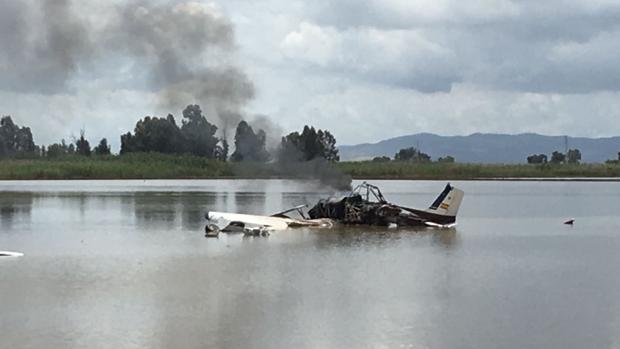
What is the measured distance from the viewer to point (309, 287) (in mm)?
22125

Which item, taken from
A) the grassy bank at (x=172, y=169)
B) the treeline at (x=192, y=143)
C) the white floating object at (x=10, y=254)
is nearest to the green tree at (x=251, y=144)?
the treeline at (x=192, y=143)

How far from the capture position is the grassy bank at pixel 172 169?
97.9 m

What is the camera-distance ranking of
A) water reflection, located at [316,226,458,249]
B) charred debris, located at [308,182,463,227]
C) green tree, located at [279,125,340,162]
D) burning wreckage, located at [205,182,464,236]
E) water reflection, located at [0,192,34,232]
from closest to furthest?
1. water reflection, located at [316,226,458,249]
2. burning wreckage, located at [205,182,464,236]
3. charred debris, located at [308,182,463,227]
4. water reflection, located at [0,192,34,232]
5. green tree, located at [279,125,340,162]

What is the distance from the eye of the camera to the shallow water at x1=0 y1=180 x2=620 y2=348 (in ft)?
54.4

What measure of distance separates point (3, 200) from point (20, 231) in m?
25.3

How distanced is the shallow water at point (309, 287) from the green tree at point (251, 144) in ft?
39.3

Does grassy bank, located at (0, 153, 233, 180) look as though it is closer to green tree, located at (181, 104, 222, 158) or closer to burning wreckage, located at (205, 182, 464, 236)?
green tree, located at (181, 104, 222, 158)

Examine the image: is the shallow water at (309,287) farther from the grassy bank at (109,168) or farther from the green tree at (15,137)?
the green tree at (15,137)

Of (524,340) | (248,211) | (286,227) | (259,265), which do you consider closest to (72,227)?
(286,227)

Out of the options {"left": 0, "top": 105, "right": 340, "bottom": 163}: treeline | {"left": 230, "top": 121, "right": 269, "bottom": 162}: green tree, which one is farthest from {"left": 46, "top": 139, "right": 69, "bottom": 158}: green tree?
{"left": 230, "top": 121, "right": 269, "bottom": 162}: green tree

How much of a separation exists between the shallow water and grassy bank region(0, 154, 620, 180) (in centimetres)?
4844

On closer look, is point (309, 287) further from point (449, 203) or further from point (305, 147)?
point (305, 147)

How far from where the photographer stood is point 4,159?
362ft

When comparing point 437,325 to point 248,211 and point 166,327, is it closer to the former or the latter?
point 166,327
